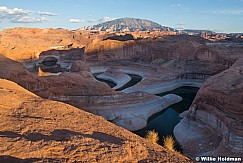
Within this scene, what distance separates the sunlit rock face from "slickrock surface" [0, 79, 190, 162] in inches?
382

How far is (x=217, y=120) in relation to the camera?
16.7 metres

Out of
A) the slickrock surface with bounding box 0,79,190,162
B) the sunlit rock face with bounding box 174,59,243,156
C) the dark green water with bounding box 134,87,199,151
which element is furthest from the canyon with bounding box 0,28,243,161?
the dark green water with bounding box 134,87,199,151

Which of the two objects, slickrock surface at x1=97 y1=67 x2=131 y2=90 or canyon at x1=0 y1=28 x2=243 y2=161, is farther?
slickrock surface at x1=97 y1=67 x2=131 y2=90

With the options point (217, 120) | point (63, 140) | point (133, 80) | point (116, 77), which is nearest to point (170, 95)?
point (217, 120)

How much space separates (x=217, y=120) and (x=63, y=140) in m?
13.9

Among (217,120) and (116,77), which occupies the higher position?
(217,120)

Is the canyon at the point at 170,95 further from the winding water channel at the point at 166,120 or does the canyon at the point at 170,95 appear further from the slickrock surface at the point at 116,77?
the winding water channel at the point at 166,120

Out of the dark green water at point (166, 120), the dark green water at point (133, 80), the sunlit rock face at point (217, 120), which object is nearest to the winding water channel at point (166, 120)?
the dark green water at point (166, 120)

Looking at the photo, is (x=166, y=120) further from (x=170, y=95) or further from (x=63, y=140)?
(x=63, y=140)

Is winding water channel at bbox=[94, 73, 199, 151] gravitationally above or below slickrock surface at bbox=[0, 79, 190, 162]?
below

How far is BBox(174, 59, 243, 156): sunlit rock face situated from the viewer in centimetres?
1441

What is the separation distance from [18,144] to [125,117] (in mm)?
16289

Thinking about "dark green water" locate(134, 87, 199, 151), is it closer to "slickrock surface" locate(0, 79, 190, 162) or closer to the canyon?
the canyon

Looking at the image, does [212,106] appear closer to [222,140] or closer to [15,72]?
[222,140]
